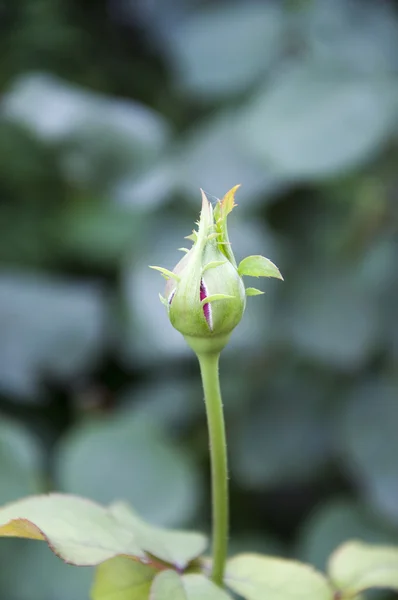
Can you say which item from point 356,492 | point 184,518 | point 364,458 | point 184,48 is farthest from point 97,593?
point 184,48

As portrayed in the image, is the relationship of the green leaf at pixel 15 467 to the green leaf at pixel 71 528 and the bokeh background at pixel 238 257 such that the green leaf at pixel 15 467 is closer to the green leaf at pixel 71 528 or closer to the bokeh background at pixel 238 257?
the bokeh background at pixel 238 257

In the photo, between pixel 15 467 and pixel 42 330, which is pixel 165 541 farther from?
A: pixel 42 330

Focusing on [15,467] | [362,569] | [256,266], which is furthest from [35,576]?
[256,266]

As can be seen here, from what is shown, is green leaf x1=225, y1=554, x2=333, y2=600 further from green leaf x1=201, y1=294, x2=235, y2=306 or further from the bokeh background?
the bokeh background

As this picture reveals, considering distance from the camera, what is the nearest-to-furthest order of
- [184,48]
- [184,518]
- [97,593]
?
[97,593] < [184,518] < [184,48]

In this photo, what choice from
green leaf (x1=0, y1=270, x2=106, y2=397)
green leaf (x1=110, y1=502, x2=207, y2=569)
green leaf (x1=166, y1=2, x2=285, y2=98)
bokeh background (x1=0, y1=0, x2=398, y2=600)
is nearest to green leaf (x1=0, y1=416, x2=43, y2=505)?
bokeh background (x1=0, y1=0, x2=398, y2=600)

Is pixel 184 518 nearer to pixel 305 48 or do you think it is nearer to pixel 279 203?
pixel 279 203
